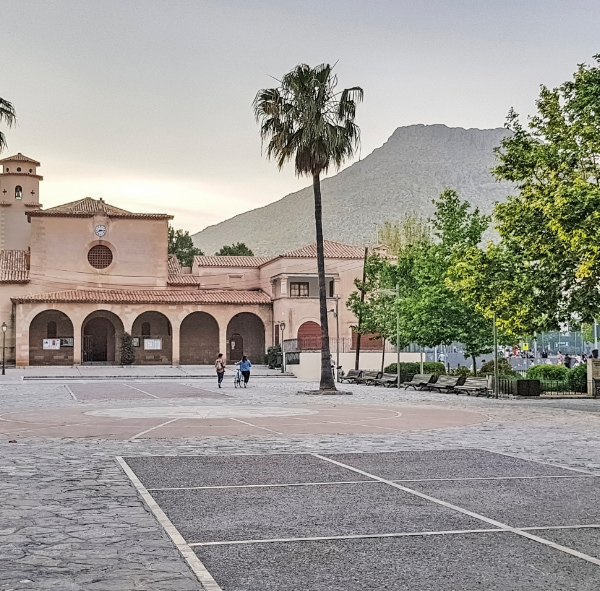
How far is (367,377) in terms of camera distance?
144 ft

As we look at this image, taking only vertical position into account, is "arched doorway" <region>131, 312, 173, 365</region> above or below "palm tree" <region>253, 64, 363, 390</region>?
below

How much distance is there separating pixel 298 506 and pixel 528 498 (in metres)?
2.48

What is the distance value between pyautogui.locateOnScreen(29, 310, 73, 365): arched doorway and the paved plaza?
45.8 m

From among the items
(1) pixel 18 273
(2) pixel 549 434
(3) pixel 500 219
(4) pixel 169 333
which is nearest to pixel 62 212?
(1) pixel 18 273

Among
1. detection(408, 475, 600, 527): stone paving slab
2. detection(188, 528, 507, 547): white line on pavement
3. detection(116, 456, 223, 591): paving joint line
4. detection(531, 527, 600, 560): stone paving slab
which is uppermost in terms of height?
detection(116, 456, 223, 591): paving joint line

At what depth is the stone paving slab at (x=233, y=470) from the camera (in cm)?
1034

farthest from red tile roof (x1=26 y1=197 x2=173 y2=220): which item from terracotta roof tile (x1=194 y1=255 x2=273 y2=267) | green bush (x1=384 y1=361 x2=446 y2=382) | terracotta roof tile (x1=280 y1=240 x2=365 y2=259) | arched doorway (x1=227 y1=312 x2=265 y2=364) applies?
green bush (x1=384 y1=361 x2=446 y2=382)

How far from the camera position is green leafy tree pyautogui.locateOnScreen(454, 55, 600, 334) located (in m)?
24.3

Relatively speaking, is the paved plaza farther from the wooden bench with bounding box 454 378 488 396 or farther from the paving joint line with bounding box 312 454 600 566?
the wooden bench with bounding box 454 378 488 396

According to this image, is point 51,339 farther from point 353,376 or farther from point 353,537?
point 353,537

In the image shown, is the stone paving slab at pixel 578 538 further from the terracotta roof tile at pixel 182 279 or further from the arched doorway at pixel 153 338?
the terracotta roof tile at pixel 182 279

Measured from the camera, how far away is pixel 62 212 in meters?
65.8

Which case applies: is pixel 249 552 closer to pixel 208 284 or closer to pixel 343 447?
pixel 343 447

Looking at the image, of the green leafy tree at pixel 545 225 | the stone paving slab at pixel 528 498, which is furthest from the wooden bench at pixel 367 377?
the stone paving slab at pixel 528 498
